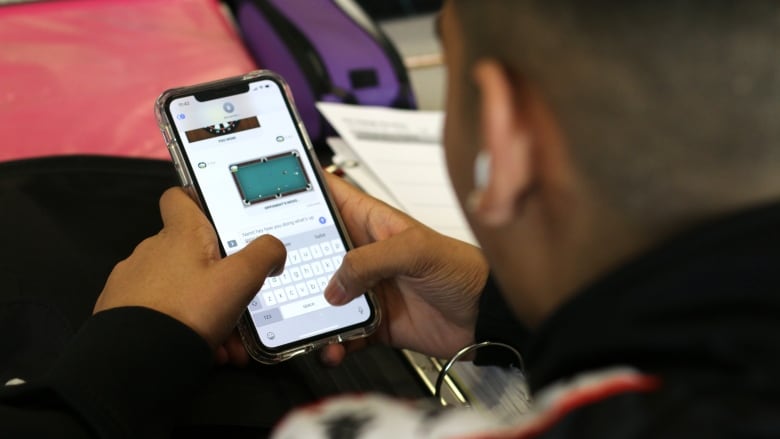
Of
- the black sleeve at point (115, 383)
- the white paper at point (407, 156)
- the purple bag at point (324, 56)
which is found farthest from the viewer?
the purple bag at point (324, 56)

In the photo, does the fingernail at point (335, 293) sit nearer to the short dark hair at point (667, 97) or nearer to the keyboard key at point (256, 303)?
the keyboard key at point (256, 303)

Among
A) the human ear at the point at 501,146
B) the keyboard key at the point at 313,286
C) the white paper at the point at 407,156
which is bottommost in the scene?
the white paper at the point at 407,156

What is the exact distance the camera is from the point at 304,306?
0.62m

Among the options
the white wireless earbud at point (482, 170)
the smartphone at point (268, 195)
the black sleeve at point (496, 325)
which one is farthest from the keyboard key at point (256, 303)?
the white wireless earbud at point (482, 170)

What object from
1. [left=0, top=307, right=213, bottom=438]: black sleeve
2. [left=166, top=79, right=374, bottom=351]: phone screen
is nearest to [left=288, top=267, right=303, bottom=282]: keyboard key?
[left=166, top=79, right=374, bottom=351]: phone screen

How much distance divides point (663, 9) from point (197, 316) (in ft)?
1.05

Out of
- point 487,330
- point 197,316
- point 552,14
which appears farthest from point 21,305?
point 552,14

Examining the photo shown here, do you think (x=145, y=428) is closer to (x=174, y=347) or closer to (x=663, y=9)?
(x=174, y=347)

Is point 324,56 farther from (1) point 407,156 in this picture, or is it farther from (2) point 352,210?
(2) point 352,210

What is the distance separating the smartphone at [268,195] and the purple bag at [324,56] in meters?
0.22

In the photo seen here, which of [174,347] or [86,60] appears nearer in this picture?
[174,347]

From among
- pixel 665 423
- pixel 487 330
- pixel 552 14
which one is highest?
pixel 552 14

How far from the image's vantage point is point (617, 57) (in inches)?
13.0

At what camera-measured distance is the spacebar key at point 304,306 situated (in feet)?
2.02
